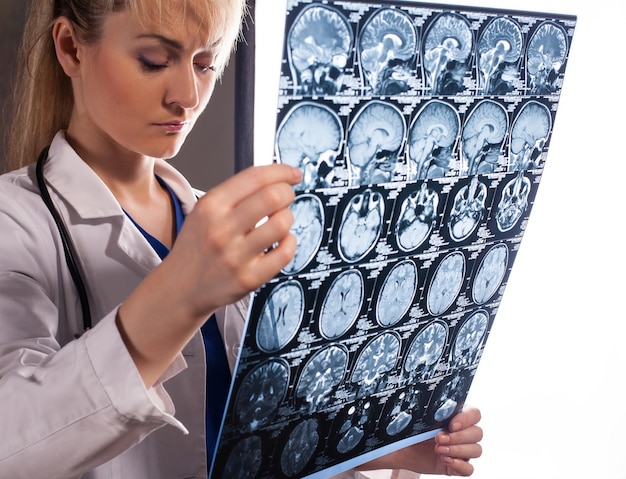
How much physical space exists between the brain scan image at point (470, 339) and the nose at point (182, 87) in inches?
16.1

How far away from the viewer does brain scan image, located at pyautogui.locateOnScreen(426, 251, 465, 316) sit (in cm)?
73

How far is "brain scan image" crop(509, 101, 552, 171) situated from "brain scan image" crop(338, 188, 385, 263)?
191 millimetres

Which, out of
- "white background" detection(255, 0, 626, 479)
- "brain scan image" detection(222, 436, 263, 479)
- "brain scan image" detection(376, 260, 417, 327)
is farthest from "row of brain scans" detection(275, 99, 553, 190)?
"white background" detection(255, 0, 626, 479)

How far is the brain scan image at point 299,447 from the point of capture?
0.70 meters

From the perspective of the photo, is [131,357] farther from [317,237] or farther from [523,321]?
[523,321]

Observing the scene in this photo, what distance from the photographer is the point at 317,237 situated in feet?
1.91

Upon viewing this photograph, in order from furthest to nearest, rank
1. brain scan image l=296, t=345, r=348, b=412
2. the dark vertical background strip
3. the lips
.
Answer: the dark vertical background strip → the lips → brain scan image l=296, t=345, r=348, b=412

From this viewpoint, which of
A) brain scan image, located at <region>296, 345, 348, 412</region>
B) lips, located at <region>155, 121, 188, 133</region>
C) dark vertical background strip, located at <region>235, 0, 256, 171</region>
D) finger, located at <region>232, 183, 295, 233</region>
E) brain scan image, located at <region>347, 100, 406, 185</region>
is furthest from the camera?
dark vertical background strip, located at <region>235, 0, 256, 171</region>

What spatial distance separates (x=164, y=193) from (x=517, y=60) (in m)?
0.53

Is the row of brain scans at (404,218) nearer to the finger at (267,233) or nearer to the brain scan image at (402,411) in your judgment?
the finger at (267,233)

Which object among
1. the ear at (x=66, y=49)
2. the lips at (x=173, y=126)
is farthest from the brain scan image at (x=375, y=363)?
the ear at (x=66, y=49)

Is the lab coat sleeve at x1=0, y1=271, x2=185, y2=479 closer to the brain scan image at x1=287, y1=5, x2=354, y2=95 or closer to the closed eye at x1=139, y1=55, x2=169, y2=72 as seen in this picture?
the brain scan image at x1=287, y1=5, x2=354, y2=95

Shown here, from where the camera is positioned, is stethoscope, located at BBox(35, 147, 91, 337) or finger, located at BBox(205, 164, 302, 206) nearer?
finger, located at BBox(205, 164, 302, 206)

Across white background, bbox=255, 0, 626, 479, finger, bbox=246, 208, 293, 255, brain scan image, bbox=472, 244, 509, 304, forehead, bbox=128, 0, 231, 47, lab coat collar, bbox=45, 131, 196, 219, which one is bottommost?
white background, bbox=255, 0, 626, 479
